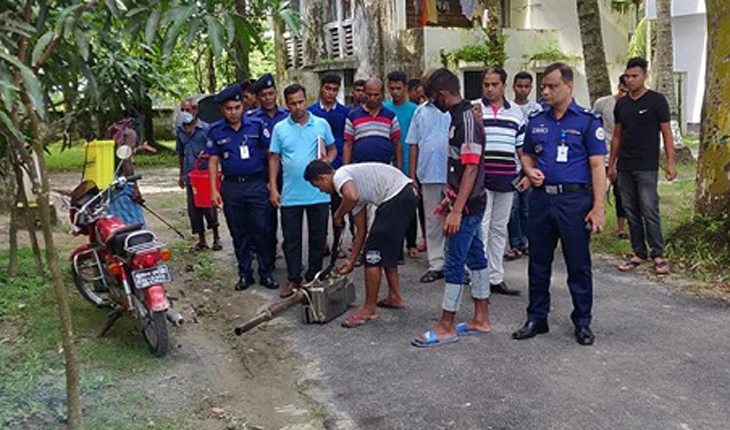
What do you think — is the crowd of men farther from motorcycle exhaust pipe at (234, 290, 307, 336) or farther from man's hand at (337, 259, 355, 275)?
motorcycle exhaust pipe at (234, 290, 307, 336)

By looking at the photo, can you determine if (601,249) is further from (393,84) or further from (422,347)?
(422,347)

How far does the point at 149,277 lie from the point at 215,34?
98.8 inches

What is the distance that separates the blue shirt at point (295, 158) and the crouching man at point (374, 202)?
2.42ft

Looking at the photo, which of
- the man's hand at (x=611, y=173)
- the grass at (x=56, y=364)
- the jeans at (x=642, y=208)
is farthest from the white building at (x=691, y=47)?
the grass at (x=56, y=364)

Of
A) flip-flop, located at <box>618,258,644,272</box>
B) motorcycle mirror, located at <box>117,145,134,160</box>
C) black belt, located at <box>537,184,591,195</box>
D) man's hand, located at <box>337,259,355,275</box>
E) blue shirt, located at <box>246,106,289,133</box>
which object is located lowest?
flip-flop, located at <box>618,258,644,272</box>

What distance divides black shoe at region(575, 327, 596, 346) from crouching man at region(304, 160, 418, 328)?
1393 mm

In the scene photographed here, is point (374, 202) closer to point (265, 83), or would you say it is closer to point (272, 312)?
point (272, 312)

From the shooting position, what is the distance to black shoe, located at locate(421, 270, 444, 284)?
6578 mm

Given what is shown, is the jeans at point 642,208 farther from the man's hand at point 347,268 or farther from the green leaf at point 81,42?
the green leaf at point 81,42

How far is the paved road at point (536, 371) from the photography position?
3850 millimetres

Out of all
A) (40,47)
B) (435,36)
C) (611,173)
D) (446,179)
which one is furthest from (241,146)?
(435,36)

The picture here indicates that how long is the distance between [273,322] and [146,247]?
1247 millimetres

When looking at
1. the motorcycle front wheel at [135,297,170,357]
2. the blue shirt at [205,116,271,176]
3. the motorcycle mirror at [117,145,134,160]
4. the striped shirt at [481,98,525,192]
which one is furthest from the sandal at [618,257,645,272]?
the motorcycle mirror at [117,145,134,160]

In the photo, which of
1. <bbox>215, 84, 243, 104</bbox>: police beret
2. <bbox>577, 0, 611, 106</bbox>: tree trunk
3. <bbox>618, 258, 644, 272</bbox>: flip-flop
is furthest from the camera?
<bbox>577, 0, 611, 106</bbox>: tree trunk
